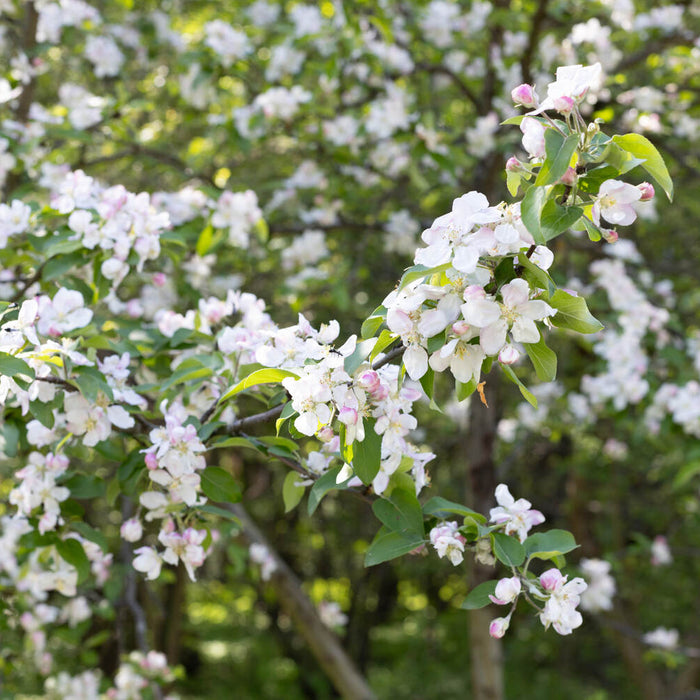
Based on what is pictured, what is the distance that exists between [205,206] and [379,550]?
1720 mm

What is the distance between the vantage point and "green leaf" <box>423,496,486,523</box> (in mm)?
1238

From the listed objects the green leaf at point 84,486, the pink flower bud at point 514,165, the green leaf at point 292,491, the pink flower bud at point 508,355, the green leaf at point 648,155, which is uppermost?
the green leaf at point 648,155

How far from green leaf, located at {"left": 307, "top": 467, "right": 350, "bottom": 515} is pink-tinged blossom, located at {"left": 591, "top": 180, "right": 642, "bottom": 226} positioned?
524 mm

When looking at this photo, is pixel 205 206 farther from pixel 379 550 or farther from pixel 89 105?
pixel 379 550

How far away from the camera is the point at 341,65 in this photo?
3250 millimetres

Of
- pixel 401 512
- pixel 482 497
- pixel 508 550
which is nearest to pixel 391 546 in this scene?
pixel 401 512


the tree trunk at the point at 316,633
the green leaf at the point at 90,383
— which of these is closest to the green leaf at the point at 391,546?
the green leaf at the point at 90,383

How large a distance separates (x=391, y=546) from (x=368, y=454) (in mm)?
180

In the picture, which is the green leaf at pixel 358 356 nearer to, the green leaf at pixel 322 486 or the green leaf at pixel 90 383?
the green leaf at pixel 322 486

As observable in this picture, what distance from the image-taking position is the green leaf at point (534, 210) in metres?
0.90

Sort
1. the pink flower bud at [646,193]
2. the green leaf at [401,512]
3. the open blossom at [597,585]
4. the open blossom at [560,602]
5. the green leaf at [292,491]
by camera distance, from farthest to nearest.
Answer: the open blossom at [597,585], the green leaf at [292,491], the green leaf at [401,512], the open blossom at [560,602], the pink flower bud at [646,193]

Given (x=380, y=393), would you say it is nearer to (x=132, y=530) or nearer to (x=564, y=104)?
(x=564, y=104)

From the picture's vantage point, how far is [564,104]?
94cm

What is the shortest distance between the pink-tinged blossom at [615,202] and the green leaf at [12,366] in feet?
2.52
